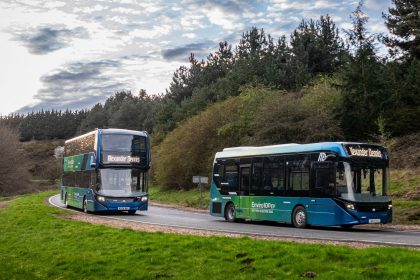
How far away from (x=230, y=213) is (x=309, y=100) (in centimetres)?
2118

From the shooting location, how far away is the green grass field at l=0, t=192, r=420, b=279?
1047 centimetres

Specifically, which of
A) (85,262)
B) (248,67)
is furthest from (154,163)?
(85,262)

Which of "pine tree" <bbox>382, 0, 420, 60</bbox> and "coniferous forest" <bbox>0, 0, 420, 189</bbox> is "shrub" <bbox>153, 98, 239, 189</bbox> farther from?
"pine tree" <bbox>382, 0, 420, 60</bbox>

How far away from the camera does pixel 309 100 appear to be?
45.5 m

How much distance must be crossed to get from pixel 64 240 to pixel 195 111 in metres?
54.6

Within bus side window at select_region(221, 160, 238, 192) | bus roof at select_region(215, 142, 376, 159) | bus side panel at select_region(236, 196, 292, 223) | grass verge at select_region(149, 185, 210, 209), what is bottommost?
grass verge at select_region(149, 185, 210, 209)

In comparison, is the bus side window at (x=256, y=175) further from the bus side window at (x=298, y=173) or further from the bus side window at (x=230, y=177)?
the bus side window at (x=298, y=173)

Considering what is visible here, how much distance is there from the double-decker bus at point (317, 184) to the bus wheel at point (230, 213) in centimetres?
82

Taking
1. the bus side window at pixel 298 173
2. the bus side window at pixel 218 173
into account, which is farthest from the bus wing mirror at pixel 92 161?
the bus side window at pixel 298 173

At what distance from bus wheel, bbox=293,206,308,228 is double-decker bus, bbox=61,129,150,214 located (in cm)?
1092

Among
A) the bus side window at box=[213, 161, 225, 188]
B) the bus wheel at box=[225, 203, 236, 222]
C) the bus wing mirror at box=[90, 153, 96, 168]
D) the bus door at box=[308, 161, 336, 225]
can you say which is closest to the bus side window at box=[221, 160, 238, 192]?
the bus side window at box=[213, 161, 225, 188]

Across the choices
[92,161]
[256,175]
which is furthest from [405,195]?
[92,161]

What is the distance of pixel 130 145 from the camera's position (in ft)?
99.3

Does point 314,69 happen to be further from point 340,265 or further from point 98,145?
point 340,265
